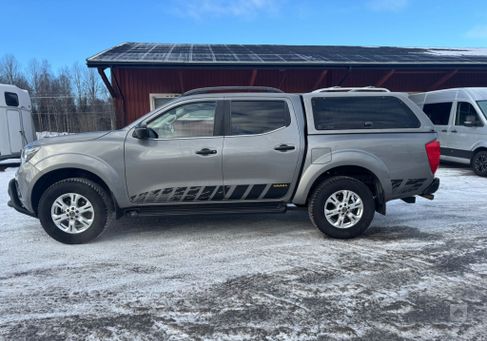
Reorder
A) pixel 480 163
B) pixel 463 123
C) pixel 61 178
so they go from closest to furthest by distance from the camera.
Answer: pixel 61 178, pixel 480 163, pixel 463 123

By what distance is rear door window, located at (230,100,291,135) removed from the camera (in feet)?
14.7

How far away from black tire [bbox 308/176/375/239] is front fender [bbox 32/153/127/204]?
8.17 feet

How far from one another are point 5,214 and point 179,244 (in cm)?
346

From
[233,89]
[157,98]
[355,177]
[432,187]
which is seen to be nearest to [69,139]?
[233,89]

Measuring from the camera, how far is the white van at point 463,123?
9.41 m

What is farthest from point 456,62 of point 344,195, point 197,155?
point 197,155

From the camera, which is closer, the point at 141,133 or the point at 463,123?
the point at 141,133

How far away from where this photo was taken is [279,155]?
174 inches

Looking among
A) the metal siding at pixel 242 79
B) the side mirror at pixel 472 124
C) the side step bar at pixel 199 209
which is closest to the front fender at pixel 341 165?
the side step bar at pixel 199 209

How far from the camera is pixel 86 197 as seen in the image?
429cm

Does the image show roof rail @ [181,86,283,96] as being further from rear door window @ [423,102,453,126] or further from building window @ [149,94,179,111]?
building window @ [149,94,179,111]

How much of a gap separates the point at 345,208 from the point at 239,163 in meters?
1.52

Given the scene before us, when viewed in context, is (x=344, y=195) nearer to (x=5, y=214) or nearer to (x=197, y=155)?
(x=197, y=155)

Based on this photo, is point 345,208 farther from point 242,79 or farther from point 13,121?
point 13,121
